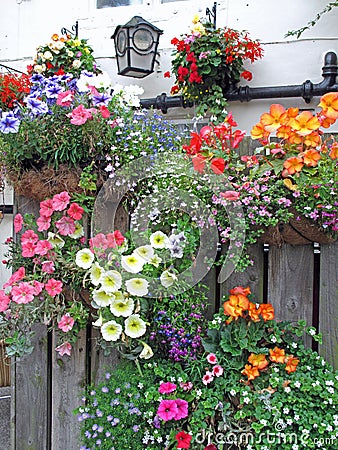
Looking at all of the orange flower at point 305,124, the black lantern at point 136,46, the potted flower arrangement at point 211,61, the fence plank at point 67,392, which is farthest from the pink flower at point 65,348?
the black lantern at point 136,46

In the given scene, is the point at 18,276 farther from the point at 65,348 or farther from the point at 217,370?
the point at 217,370

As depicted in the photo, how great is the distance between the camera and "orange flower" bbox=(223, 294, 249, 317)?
1938 millimetres

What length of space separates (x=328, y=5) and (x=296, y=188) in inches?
99.0

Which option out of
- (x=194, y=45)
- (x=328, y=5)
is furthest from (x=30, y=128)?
(x=328, y=5)

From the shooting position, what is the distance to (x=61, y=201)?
2.08 metres

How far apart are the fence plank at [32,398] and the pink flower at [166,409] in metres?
0.66

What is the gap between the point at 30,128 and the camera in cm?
211

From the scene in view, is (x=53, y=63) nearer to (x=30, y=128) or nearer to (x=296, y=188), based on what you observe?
(x=30, y=128)

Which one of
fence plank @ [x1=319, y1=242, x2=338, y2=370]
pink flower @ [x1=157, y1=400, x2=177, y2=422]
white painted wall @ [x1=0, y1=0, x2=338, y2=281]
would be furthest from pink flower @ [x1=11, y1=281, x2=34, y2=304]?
white painted wall @ [x1=0, y1=0, x2=338, y2=281]

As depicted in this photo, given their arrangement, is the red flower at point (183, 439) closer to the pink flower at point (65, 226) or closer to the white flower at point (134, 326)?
the white flower at point (134, 326)

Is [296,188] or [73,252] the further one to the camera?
[73,252]

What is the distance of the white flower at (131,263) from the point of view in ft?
6.32

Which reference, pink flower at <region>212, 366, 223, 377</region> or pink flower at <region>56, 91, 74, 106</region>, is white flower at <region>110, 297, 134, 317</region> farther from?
pink flower at <region>56, 91, 74, 106</region>

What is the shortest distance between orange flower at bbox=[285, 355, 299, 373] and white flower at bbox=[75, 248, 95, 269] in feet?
2.67
